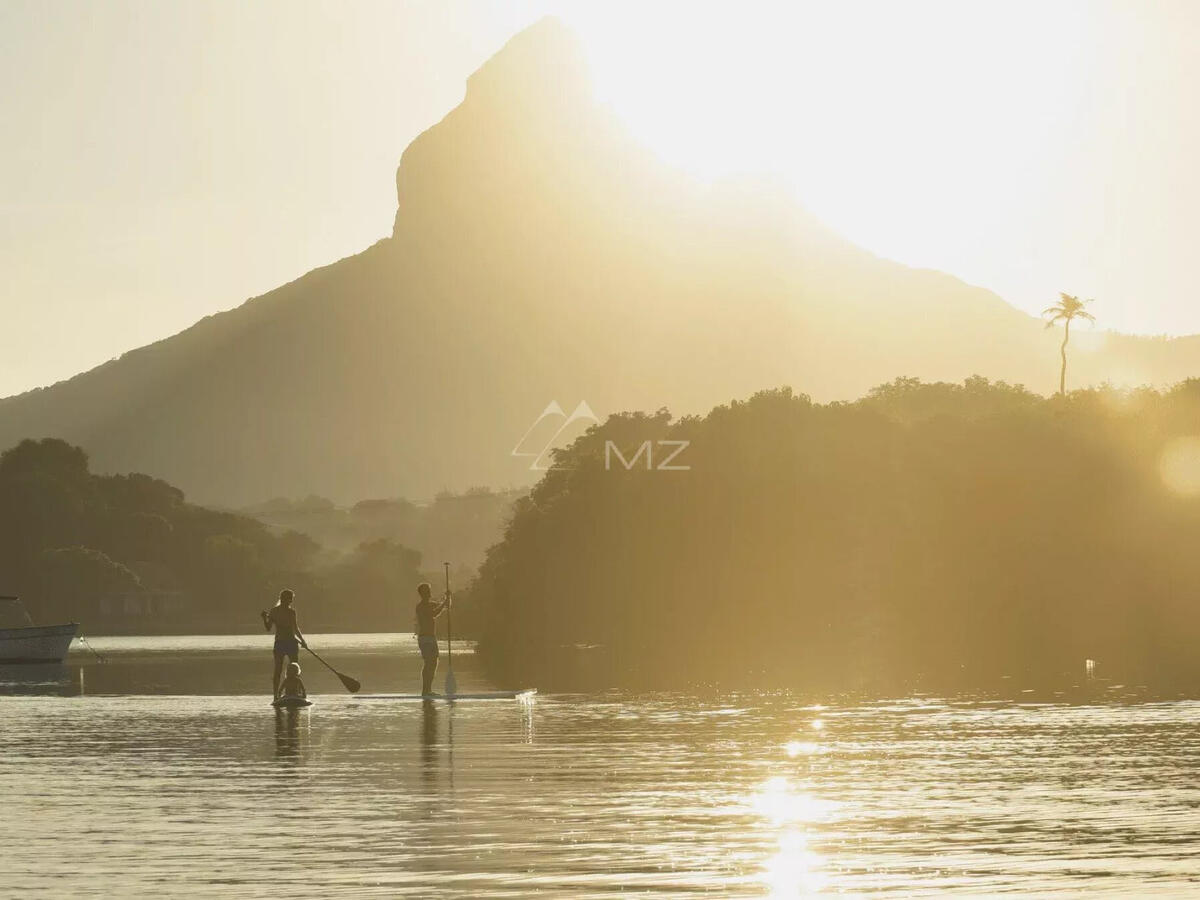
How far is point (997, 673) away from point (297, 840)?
38574 mm

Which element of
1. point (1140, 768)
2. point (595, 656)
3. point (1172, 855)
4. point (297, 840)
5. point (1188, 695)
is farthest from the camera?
point (595, 656)

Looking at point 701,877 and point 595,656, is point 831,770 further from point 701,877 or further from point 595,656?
point 595,656

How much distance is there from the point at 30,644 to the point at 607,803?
69.2 metres

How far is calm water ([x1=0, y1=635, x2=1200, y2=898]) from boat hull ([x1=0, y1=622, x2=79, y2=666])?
160 feet

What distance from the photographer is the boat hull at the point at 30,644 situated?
283ft

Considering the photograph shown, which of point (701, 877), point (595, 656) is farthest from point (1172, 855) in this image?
point (595, 656)

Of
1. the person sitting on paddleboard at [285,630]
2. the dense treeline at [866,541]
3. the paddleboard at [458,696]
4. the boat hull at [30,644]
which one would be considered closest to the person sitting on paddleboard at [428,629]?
the paddleboard at [458,696]

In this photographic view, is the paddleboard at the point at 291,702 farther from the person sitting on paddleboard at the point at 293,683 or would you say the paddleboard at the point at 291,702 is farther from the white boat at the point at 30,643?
the white boat at the point at 30,643

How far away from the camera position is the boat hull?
86.3m

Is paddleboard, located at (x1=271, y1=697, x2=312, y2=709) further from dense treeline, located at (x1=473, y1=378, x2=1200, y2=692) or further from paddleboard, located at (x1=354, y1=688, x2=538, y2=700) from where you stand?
dense treeline, located at (x1=473, y1=378, x2=1200, y2=692)

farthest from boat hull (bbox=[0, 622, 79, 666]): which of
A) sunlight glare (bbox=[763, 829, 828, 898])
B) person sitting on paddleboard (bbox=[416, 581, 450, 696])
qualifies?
sunlight glare (bbox=[763, 829, 828, 898])

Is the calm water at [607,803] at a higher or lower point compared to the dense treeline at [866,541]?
lower

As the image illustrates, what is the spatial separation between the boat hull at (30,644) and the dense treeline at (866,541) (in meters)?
19.7

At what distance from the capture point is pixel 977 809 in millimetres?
21766
